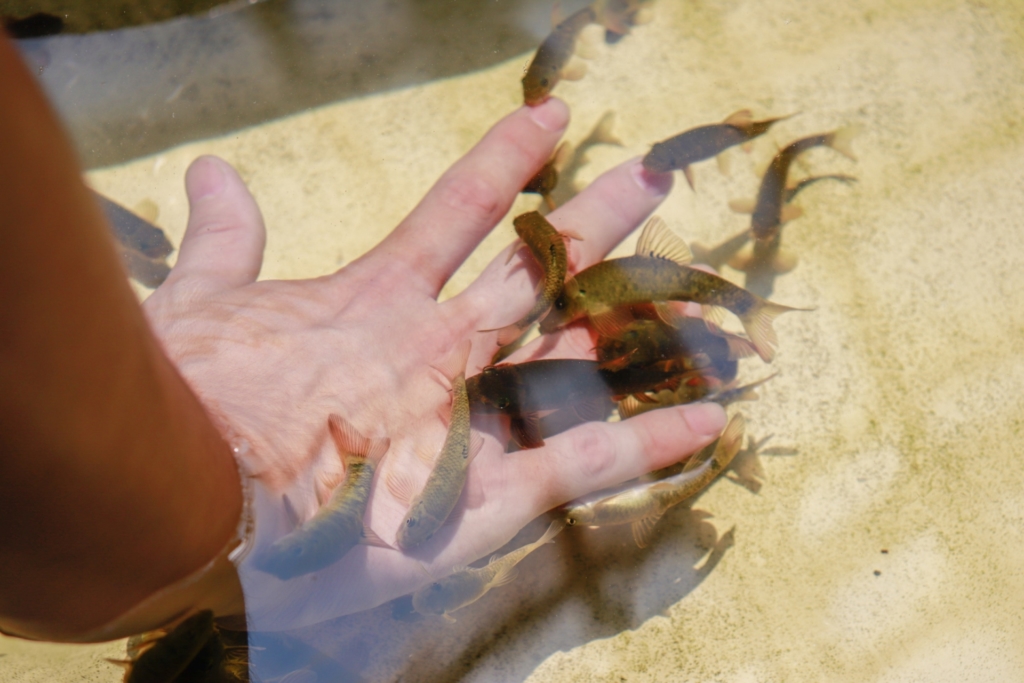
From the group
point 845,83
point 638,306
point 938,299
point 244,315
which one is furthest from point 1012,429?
point 244,315

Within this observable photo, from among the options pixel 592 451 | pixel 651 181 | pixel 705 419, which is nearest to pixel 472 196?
pixel 651 181

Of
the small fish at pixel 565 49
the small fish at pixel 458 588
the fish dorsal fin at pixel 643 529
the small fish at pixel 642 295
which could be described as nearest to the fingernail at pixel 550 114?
the small fish at pixel 565 49

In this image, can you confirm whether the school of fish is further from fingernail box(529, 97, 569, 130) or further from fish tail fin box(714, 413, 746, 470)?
fingernail box(529, 97, 569, 130)

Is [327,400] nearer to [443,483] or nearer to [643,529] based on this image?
[443,483]

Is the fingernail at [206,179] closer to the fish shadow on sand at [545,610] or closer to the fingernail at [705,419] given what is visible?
the fish shadow on sand at [545,610]

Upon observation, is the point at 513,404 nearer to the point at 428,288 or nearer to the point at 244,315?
the point at 428,288

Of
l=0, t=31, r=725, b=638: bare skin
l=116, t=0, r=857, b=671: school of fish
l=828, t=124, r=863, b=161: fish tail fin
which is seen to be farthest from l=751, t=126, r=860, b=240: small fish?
l=0, t=31, r=725, b=638: bare skin
